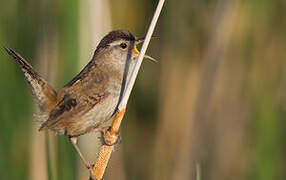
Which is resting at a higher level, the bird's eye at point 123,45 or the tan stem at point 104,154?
the bird's eye at point 123,45

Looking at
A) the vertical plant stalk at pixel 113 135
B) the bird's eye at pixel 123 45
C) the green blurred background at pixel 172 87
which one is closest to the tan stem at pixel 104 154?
the vertical plant stalk at pixel 113 135

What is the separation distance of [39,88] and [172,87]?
138 cm

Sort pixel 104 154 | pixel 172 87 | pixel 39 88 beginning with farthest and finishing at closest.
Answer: pixel 172 87 < pixel 39 88 < pixel 104 154

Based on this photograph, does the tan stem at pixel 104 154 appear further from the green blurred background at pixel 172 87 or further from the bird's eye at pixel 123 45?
the bird's eye at pixel 123 45

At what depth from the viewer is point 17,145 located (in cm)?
265

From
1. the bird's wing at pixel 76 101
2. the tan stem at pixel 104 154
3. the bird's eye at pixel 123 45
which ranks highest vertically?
the bird's eye at pixel 123 45

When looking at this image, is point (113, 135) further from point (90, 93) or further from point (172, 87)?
point (172, 87)

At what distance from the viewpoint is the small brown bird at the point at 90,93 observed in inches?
94.1

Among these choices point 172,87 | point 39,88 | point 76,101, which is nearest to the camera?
point 39,88

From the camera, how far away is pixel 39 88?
2.35 metres

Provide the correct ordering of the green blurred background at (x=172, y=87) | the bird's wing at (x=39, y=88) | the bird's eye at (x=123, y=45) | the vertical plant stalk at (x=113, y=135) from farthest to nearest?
the bird's eye at (x=123, y=45)
the green blurred background at (x=172, y=87)
the bird's wing at (x=39, y=88)
the vertical plant stalk at (x=113, y=135)

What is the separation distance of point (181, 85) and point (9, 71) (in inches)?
60.3

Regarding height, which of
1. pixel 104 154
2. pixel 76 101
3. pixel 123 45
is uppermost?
pixel 123 45

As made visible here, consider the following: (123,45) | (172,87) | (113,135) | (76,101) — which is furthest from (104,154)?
(172,87)
